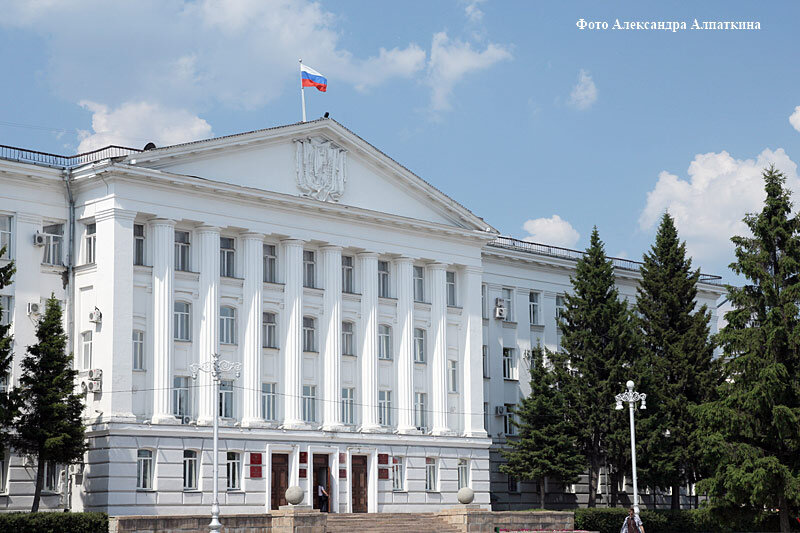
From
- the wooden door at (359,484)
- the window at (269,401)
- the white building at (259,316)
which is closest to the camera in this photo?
the white building at (259,316)

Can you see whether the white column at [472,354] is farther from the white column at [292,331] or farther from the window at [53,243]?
the window at [53,243]

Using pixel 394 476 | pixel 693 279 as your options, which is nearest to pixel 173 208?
pixel 394 476

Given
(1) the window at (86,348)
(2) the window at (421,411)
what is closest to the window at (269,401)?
(1) the window at (86,348)

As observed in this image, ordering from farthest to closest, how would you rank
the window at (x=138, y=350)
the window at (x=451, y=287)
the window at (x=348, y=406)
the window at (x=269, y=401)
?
1. the window at (x=451, y=287)
2. the window at (x=348, y=406)
3. the window at (x=269, y=401)
4. the window at (x=138, y=350)

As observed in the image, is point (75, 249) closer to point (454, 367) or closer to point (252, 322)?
point (252, 322)

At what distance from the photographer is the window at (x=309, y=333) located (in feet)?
138

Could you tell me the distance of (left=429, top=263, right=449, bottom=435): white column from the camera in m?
45.5

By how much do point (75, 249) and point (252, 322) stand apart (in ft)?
21.4

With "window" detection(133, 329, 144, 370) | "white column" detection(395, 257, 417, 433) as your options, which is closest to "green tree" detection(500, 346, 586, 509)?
"white column" detection(395, 257, 417, 433)

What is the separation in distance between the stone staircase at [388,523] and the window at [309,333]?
20.9 feet

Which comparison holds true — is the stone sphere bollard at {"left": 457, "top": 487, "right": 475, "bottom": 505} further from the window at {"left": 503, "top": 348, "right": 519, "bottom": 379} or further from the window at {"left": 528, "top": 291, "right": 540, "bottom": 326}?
→ the window at {"left": 528, "top": 291, "right": 540, "bottom": 326}

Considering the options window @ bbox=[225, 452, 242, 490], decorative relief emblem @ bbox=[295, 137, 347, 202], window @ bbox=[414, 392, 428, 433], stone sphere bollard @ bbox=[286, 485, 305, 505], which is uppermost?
decorative relief emblem @ bbox=[295, 137, 347, 202]

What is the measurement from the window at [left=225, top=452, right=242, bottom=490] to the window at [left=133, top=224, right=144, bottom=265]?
7.23 meters

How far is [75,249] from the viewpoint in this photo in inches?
1511
